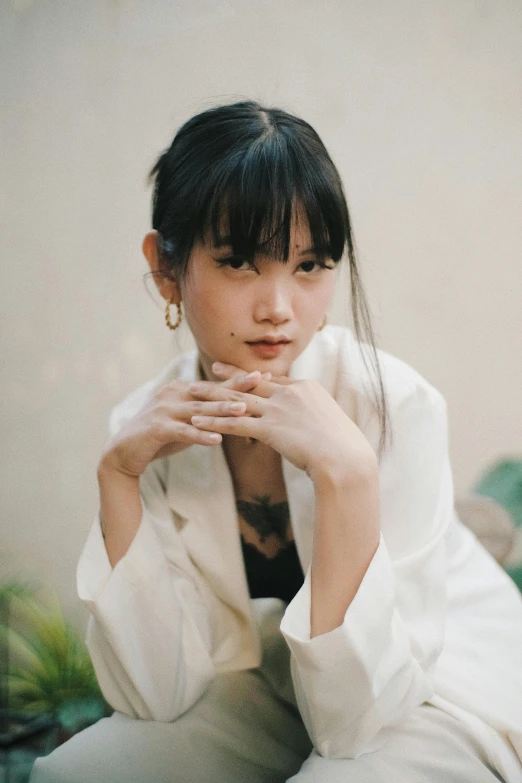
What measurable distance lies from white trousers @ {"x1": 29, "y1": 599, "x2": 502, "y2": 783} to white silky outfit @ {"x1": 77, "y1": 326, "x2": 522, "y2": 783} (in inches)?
0.7

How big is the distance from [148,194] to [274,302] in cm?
84

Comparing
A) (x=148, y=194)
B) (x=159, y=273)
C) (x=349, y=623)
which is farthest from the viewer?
(x=148, y=194)

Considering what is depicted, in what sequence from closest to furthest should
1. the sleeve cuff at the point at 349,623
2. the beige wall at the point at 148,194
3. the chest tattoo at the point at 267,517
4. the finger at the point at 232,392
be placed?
the sleeve cuff at the point at 349,623, the finger at the point at 232,392, the chest tattoo at the point at 267,517, the beige wall at the point at 148,194

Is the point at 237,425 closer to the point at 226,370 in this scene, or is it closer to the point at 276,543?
the point at 226,370

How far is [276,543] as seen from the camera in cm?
108

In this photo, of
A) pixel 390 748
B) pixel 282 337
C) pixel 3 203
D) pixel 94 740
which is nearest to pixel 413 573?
pixel 390 748

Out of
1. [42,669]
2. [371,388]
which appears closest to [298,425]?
[371,388]

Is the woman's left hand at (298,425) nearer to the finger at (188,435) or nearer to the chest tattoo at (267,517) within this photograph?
the finger at (188,435)

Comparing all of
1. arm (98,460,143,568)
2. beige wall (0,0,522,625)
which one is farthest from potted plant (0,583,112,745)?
arm (98,460,143,568)

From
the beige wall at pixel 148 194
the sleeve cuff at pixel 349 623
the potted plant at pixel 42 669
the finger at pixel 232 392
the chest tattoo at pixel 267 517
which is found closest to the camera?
the sleeve cuff at pixel 349 623

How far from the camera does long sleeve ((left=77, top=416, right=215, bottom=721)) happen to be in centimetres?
94

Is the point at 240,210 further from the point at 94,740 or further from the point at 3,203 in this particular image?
the point at 3,203

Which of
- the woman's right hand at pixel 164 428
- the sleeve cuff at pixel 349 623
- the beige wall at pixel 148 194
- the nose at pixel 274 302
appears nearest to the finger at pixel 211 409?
the woman's right hand at pixel 164 428

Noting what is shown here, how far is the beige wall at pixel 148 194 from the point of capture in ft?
4.92
